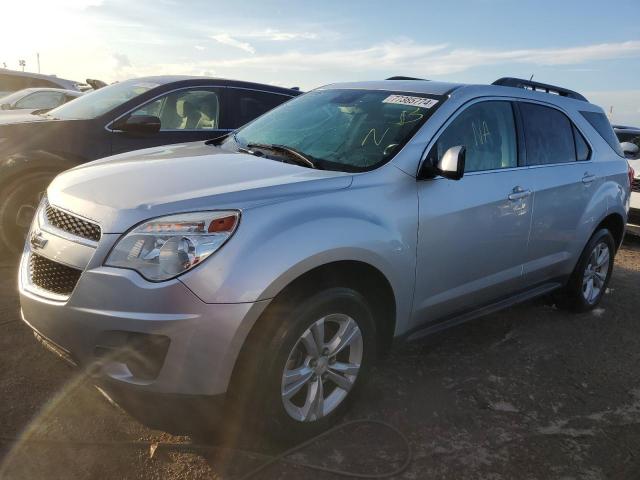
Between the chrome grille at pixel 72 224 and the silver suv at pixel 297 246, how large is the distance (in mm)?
10

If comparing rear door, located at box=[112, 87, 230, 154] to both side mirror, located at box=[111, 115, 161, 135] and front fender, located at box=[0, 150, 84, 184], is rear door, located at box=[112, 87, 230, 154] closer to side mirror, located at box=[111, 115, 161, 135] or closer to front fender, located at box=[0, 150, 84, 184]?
side mirror, located at box=[111, 115, 161, 135]

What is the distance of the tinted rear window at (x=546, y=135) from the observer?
12.5 feet

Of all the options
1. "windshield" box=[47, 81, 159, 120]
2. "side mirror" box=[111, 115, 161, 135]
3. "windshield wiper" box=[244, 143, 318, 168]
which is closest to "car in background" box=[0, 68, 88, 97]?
"windshield" box=[47, 81, 159, 120]

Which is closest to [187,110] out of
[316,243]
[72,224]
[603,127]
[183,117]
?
[183,117]

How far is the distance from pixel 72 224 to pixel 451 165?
1807 mm

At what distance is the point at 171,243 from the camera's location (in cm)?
217

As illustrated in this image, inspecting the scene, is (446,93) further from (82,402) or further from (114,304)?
(82,402)

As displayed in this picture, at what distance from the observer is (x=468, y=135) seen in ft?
10.9

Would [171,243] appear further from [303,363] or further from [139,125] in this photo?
[139,125]

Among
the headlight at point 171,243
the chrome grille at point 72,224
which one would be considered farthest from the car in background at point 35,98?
the headlight at point 171,243

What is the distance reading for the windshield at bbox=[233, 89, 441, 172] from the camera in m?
2.98

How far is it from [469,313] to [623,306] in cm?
247

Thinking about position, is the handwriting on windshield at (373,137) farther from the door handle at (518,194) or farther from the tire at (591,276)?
the tire at (591,276)

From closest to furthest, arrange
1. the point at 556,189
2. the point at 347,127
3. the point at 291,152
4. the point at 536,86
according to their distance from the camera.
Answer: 1. the point at 291,152
2. the point at 347,127
3. the point at 556,189
4. the point at 536,86
